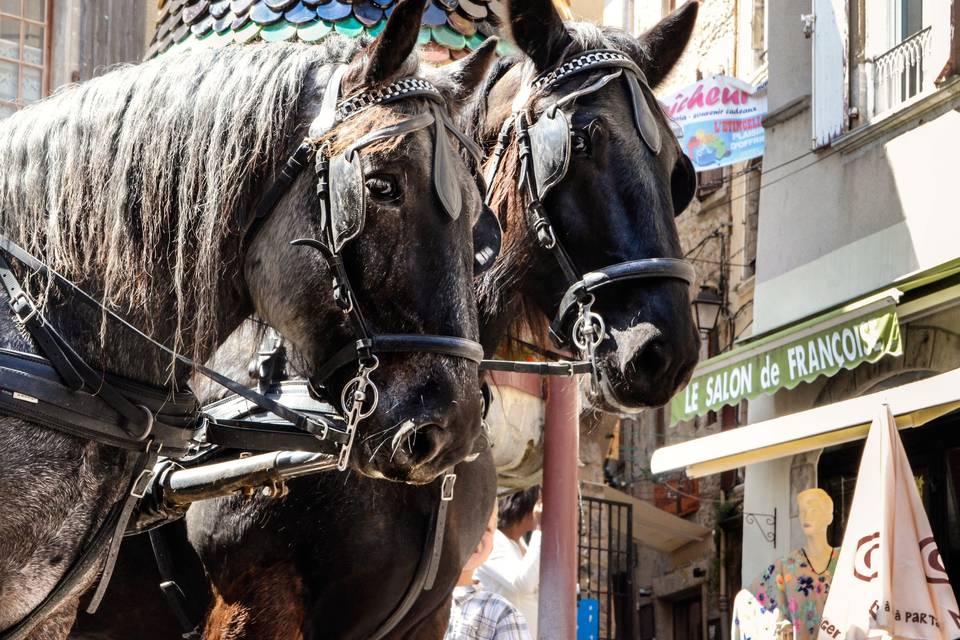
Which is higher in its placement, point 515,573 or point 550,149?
point 550,149

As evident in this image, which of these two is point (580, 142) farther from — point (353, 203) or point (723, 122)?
point (723, 122)

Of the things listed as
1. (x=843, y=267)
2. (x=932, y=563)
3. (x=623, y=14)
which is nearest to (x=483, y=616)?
(x=932, y=563)

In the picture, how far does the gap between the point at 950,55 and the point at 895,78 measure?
116 centimetres

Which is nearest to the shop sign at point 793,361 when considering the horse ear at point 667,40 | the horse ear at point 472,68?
the horse ear at point 667,40

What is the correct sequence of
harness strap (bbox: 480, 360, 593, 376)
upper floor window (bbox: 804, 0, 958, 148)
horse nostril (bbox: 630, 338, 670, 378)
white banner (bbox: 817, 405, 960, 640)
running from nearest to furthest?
horse nostril (bbox: 630, 338, 670, 378) → harness strap (bbox: 480, 360, 593, 376) → white banner (bbox: 817, 405, 960, 640) → upper floor window (bbox: 804, 0, 958, 148)

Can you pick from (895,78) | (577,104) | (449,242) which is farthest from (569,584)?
(895,78)

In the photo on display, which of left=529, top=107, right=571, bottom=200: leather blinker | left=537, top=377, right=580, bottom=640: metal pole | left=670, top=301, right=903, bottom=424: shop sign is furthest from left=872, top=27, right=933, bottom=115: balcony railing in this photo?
left=529, top=107, right=571, bottom=200: leather blinker

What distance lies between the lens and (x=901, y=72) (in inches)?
426

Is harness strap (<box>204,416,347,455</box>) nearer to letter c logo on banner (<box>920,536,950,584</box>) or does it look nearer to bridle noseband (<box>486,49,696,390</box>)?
bridle noseband (<box>486,49,696,390</box>)

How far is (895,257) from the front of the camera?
10.1 meters

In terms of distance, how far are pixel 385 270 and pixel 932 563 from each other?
436 centimetres

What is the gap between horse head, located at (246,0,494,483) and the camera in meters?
2.83

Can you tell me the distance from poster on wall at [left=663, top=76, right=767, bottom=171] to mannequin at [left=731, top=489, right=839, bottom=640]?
713 centimetres

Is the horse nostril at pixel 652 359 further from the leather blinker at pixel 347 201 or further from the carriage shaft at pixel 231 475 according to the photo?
the leather blinker at pixel 347 201
